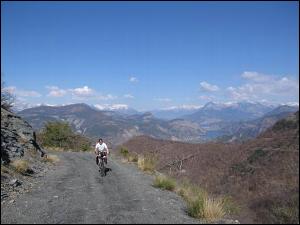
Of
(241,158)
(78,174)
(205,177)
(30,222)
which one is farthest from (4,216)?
(241,158)

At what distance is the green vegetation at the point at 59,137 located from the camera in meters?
56.7

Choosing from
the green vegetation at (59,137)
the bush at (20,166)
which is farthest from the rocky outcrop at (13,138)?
the green vegetation at (59,137)

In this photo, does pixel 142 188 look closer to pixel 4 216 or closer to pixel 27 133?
pixel 4 216

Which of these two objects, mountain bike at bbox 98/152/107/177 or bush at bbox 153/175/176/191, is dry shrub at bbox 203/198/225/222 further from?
mountain bike at bbox 98/152/107/177

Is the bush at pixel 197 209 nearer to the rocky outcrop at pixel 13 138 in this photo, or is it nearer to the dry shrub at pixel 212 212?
the dry shrub at pixel 212 212

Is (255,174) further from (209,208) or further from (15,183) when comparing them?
(15,183)

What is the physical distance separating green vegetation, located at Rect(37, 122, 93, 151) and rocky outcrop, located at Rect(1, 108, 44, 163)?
935 inches

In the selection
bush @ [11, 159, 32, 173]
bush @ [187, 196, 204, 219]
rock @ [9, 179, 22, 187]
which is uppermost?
bush @ [11, 159, 32, 173]

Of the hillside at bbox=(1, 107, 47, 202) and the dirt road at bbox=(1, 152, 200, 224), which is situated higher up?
the hillside at bbox=(1, 107, 47, 202)

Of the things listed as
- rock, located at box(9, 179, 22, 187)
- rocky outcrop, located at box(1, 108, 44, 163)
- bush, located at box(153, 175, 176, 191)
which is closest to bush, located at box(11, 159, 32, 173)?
rocky outcrop, located at box(1, 108, 44, 163)

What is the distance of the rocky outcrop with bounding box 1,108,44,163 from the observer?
2400 centimetres

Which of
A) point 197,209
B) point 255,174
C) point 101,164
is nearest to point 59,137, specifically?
point 101,164

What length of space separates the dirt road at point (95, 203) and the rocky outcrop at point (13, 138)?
3.04 m

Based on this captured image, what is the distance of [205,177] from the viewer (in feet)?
99.3
